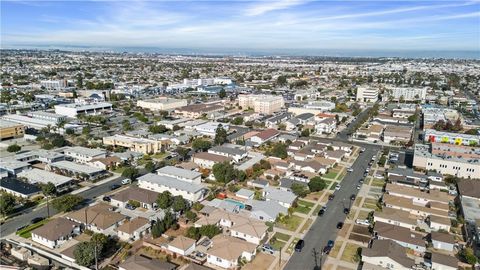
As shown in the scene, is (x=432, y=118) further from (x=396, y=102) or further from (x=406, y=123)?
(x=396, y=102)

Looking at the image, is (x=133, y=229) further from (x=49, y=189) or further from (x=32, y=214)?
(x=49, y=189)

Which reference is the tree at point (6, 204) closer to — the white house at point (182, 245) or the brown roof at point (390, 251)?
the white house at point (182, 245)

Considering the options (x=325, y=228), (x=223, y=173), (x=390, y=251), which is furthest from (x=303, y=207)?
(x=390, y=251)

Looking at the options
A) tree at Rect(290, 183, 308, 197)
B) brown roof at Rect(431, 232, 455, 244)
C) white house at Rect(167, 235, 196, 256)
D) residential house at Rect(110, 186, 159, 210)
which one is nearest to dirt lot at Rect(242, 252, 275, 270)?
white house at Rect(167, 235, 196, 256)

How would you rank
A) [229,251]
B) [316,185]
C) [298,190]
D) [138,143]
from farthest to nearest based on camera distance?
[138,143]
[316,185]
[298,190]
[229,251]

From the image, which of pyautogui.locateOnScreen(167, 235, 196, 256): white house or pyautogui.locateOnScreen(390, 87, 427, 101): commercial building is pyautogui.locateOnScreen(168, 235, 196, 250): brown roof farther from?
pyautogui.locateOnScreen(390, 87, 427, 101): commercial building

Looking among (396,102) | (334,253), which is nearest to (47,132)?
(334,253)
